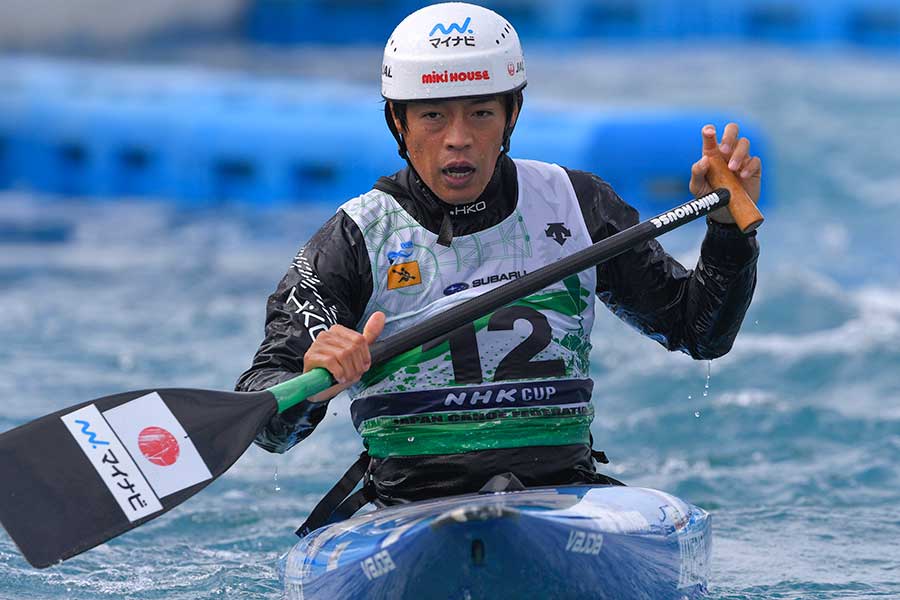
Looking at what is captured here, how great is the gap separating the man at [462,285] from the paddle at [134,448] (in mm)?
132

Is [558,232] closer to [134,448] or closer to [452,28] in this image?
[452,28]

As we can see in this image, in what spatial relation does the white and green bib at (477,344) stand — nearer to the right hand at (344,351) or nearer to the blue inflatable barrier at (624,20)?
the right hand at (344,351)

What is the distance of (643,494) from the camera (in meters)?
3.39

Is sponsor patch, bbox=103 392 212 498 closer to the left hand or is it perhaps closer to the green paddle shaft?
the green paddle shaft

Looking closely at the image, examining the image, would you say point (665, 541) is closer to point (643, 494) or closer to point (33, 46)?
point (643, 494)

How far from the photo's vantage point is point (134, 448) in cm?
327

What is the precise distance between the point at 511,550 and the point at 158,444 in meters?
0.88

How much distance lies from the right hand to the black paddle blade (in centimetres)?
16

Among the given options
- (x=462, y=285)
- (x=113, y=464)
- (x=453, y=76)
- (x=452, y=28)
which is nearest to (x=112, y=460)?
(x=113, y=464)

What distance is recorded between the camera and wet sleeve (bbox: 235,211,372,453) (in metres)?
3.39

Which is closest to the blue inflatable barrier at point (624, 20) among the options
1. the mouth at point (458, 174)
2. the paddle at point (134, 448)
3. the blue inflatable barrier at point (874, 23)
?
the blue inflatable barrier at point (874, 23)

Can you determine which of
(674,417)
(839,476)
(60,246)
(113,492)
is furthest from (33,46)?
(113,492)

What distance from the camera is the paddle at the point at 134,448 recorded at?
3154mm

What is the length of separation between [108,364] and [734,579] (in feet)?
13.6
